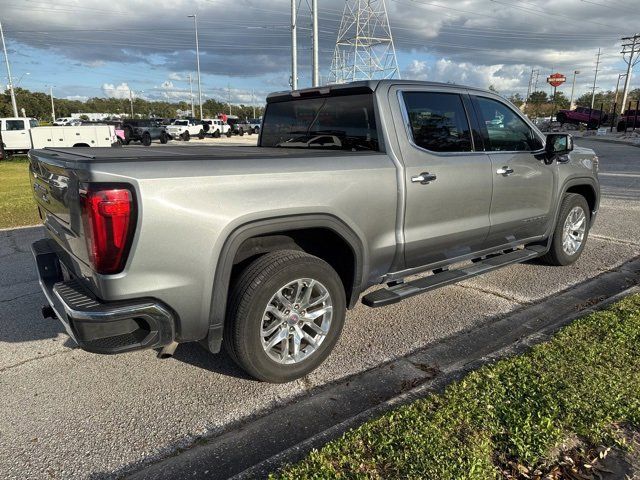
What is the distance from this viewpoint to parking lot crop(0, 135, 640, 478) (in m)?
2.54

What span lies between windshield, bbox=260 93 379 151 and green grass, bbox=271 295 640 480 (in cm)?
183

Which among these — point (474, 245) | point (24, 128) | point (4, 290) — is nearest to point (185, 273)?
point (474, 245)

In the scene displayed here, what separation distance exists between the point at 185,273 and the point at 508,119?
3423mm

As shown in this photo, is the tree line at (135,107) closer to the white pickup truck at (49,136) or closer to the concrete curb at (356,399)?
the white pickup truck at (49,136)

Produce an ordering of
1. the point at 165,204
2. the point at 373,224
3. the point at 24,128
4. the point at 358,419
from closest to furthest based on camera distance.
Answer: the point at 165,204 → the point at 358,419 → the point at 373,224 → the point at 24,128

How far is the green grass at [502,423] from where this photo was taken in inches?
87.7

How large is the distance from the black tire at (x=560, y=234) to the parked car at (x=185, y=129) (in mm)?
37983

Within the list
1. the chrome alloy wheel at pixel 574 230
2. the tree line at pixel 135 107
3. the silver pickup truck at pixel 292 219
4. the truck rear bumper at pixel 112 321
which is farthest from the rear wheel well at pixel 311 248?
the tree line at pixel 135 107

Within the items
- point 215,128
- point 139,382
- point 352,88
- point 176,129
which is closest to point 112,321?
point 139,382

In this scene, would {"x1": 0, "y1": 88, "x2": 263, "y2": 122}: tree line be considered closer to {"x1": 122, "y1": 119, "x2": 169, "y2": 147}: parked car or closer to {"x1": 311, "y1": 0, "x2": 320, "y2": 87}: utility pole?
{"x1": 122, "y1": 119, "x2": 169, "y2": 147}: parked car

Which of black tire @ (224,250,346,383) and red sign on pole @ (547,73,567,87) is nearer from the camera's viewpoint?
black tire @ (224,250,346,383)

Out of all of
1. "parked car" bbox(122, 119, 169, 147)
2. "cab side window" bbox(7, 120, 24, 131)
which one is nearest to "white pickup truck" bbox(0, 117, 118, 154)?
"cab side window" bbox(7, 120, 24, 131)

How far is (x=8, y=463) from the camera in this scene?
2424 millimetres

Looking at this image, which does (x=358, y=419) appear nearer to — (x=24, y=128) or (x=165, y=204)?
(x=165, y=204)
